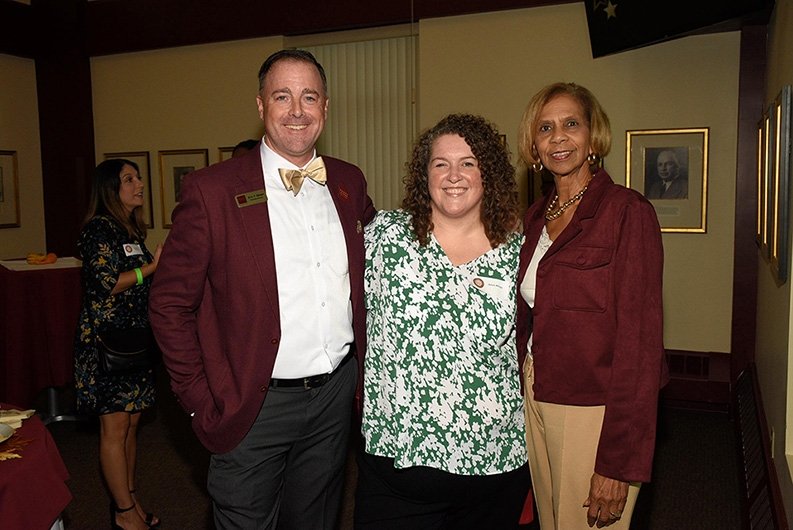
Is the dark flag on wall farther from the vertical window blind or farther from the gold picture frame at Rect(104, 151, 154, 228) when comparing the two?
the gold picture frame at Rect(104, 151, 154, 228)

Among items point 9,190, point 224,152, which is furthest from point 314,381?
point 9,190

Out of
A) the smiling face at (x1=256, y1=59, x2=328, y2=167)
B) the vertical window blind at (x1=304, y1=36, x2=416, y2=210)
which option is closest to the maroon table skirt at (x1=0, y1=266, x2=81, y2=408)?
the vertical window blind at (x1=304, y1=36, x2=416, y2=210)

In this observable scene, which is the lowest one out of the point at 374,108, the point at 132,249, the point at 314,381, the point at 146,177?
the point at 314,381

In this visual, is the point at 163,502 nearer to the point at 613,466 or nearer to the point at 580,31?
the point at 613,466

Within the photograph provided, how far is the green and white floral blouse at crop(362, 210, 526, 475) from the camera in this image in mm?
2039

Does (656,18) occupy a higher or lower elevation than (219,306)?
higher

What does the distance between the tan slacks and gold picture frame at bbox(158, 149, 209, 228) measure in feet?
19.4

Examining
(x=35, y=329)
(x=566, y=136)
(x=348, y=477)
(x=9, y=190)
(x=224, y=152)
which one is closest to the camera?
(x=566, y=136)

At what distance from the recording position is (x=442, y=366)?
6.67 ft

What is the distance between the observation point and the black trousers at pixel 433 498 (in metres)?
2.10

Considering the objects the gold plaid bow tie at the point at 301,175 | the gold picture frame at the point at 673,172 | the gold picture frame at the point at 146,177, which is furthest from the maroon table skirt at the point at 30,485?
the gold picture frame at the point at 146,177

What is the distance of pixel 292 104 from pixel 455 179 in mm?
605

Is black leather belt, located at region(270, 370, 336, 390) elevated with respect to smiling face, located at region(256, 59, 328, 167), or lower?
lower

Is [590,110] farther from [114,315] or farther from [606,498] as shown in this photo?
[114,315]
